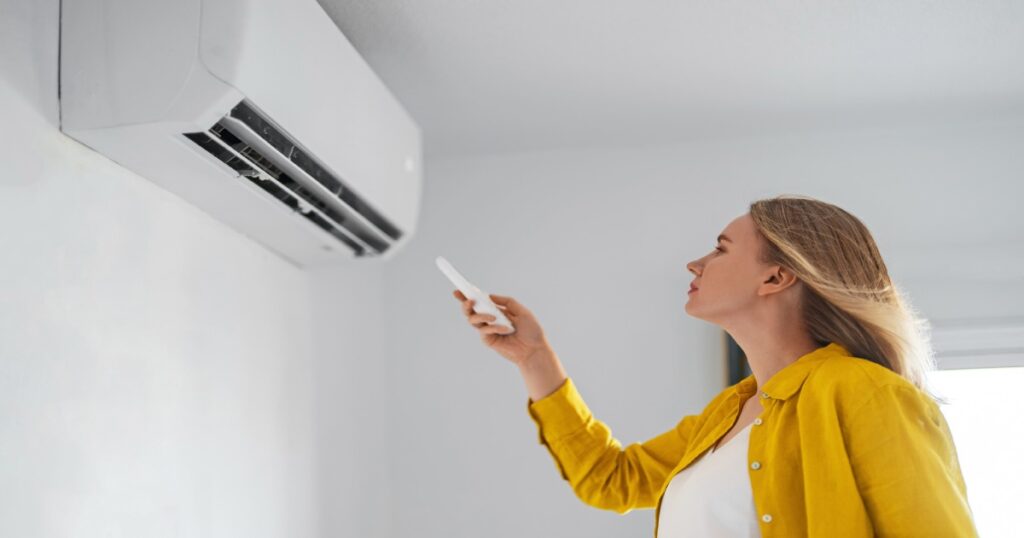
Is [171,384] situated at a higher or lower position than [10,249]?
Result: lower

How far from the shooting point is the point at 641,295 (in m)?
2.63

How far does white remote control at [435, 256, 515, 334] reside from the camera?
4.96 ft

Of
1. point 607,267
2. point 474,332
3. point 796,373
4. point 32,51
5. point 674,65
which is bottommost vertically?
point 796,373

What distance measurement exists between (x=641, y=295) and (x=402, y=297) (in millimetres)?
664

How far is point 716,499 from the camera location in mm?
1271

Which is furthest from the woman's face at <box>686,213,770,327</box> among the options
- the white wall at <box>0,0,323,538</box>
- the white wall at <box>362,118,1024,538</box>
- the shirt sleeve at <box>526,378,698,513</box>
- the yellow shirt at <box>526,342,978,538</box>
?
the white wall at <box>362,118,1024,538</box>

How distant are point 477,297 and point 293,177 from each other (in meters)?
0.41

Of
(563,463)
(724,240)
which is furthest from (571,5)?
(563,463)

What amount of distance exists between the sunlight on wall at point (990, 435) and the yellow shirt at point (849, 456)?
1.25m

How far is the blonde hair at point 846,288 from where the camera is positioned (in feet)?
4.20

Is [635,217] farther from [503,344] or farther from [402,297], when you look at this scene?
[503,344]

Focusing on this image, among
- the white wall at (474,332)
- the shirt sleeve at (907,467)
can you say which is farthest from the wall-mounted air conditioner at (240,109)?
the shirt sleeve at (907,467)

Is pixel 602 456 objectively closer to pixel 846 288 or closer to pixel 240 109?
pixel 846 288

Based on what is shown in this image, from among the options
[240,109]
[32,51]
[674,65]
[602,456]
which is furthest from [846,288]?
[32,51]
